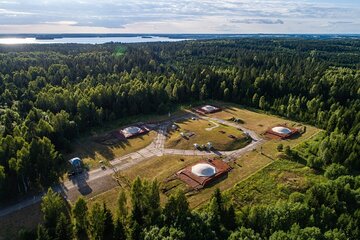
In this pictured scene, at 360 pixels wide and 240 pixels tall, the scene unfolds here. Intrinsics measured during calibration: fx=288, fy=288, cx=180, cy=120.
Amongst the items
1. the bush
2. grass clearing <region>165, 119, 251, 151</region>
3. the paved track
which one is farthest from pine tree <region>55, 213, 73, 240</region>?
the bush

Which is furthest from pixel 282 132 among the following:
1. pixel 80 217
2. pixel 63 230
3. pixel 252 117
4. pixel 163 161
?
pixel 63 230

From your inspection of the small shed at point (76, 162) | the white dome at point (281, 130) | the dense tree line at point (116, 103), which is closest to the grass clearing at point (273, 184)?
the dense tree line at point (116, 103)

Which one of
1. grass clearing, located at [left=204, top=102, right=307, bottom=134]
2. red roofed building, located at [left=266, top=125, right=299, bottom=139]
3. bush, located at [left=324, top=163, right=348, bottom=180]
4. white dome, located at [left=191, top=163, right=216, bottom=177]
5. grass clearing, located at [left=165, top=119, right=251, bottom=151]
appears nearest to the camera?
bush, located at [left=324, top=163, right=348, bottom=180]

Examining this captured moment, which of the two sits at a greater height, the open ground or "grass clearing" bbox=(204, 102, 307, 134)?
"grass clearing" bbox=(204, 102, 307, 134)

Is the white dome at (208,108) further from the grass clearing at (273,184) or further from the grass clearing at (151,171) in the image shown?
the grass clearing at (273,184)

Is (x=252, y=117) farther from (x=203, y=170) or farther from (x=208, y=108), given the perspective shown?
(x=203, y=170)

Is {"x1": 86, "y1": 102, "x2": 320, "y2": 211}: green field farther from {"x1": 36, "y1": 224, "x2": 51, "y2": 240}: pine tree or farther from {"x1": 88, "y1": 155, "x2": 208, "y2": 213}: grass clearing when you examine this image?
{"x1": 36, "y1": 224, "x2": 51, "y2": 240}: pine tree
